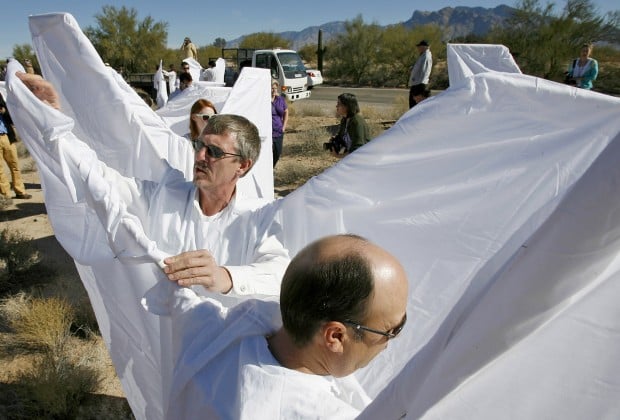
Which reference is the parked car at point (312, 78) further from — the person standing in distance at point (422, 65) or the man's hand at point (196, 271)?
the man's hand at point (196, 271)

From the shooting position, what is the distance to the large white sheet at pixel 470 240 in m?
0.66

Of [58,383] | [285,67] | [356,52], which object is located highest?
[356,52]

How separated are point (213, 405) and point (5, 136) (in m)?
6.96

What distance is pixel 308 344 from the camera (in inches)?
40.8

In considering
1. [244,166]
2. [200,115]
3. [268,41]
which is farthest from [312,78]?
[268,41]

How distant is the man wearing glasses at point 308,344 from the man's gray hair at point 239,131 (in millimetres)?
1022

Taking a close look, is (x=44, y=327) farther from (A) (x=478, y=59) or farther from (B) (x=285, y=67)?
(B) (x=285, y=67)

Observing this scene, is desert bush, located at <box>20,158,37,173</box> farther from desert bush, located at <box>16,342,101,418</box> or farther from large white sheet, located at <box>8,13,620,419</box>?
large white sheet, located at <box>8,13,620,419</box>

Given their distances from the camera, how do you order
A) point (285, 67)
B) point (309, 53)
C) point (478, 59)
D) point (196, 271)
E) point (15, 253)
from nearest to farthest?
point (196, 271), point (478, 59), point (15, 253), point (285, 67), point (309, 53)

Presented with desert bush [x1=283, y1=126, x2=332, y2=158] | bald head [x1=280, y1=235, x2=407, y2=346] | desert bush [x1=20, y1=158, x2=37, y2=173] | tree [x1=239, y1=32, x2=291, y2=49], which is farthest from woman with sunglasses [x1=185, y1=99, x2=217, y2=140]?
tree [x1=239, y1=32, x2=291, y2=49]

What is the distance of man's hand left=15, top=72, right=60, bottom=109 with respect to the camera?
1.76 metres

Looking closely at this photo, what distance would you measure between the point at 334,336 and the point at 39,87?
5.33 ft

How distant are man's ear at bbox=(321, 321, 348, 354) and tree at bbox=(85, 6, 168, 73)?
3372 centimetres

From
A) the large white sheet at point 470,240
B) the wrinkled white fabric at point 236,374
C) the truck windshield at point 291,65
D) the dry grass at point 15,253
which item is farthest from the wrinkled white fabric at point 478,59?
the truck windshield at point 291,65
